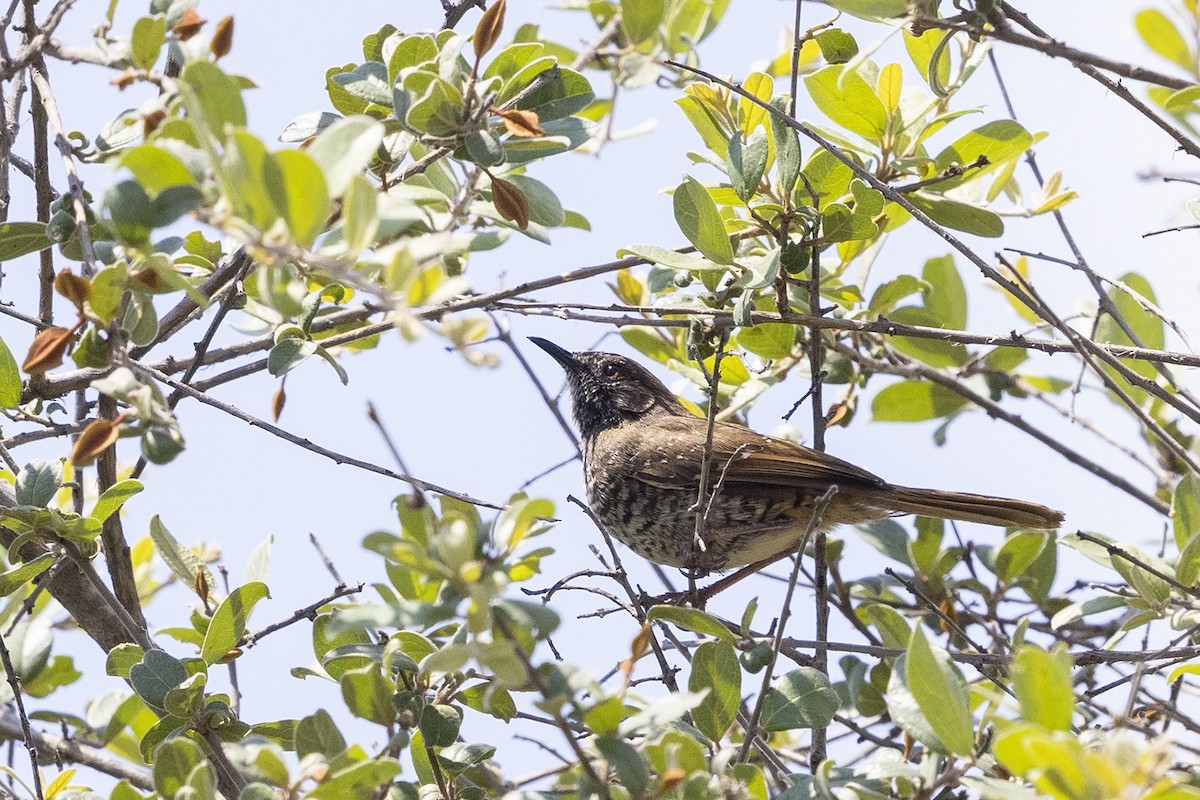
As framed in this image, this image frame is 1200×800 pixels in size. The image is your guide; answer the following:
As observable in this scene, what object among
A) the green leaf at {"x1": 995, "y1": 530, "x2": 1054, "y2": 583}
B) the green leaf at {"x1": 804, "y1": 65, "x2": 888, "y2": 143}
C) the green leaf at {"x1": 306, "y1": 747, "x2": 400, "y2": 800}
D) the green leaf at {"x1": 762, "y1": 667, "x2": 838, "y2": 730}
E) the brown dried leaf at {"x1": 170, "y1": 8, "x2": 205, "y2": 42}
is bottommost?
the green leaf at {"x1": 762, "y1": 667, "x2": 838, "y2": 730}

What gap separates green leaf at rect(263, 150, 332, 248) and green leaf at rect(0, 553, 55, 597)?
64.3 inches

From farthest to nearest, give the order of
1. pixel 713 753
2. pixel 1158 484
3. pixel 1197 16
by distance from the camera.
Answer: pixel 1158 484 → pixel 1197 16 → pixel 713 753

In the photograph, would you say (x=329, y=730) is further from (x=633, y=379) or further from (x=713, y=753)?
(x=633, y=379)

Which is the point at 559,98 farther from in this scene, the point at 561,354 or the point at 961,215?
the point at 561,354

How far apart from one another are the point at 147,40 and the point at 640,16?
50.7 inches

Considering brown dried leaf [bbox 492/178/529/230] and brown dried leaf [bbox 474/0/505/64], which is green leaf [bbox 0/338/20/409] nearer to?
brown dried leaf [bbox 492/178/529/230]

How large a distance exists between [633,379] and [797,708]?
10.6 ft

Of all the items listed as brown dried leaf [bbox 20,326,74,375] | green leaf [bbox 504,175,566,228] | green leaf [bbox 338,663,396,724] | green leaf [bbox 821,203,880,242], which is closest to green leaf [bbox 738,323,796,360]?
green leaf [bbox 821,203,880,242]

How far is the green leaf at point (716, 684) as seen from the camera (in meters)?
2.89

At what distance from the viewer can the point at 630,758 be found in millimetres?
2289

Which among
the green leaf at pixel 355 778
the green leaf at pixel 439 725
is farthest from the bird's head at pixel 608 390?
the green leaf at pixel 355 778

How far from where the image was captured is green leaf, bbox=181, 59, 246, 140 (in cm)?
203

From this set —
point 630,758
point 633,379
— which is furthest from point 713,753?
point 633,379

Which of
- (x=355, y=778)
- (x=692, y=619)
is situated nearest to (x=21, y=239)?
(x=355, y=778)
